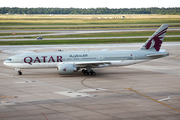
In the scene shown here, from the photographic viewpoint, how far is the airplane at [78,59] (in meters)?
41.1

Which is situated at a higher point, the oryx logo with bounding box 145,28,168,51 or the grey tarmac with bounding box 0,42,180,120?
the oryx logo with bounding box 145,28,168,51

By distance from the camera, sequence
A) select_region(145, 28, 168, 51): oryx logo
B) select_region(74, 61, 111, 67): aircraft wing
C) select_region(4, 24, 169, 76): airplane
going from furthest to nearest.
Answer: select_region(145, 28, 168, 51): oryx logo < select_region(4, 24, 169, 76): airplane < select_region(74, 61, 111, 67): aircraft wing

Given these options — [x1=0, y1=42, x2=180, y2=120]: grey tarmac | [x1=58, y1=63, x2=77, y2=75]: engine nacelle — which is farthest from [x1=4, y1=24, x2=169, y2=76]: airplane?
[x1=0, y1=42, x2=180, y2=120]: grey tarmac

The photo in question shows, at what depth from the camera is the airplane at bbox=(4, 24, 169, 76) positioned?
4112 cm

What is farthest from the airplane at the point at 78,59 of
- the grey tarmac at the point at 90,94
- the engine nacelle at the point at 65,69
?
the grey tarmac at the point at 90,94

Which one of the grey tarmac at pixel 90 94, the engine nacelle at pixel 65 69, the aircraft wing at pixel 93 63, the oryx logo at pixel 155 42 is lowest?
the grey tarmac at pixel 90 94

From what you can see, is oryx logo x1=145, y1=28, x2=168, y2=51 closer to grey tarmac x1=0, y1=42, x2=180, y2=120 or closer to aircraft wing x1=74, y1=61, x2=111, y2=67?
grey tarmac x1=0, y1=42, x2=180, y2=120

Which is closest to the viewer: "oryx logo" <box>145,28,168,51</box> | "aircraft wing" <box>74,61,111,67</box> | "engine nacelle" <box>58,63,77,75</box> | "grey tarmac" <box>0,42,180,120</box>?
"grey tarmac" <box>0,42,180,120</box>

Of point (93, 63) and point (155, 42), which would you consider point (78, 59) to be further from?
point (155, 42)

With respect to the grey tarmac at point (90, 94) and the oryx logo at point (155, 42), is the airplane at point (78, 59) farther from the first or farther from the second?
the grey tarmac at point (90, 94)

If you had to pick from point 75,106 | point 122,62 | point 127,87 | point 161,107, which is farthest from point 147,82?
point 75,106

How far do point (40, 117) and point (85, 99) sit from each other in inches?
263

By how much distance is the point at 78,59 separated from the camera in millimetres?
42344

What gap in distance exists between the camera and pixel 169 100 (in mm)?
28016
